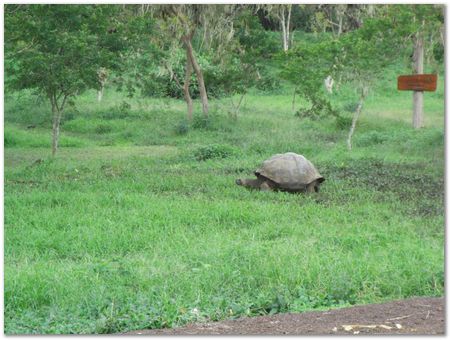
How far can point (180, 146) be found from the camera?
959 centimetres

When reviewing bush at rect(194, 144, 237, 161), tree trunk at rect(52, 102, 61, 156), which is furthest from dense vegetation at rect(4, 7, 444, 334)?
tree trunk at rect(52, 102, 61, 156)

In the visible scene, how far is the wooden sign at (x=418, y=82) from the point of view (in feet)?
28.4

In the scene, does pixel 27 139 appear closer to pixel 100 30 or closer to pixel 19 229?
pixel 100 30

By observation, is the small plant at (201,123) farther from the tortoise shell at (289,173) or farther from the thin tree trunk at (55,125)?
the tortoise shell at (289,173)

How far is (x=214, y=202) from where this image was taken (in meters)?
6.85

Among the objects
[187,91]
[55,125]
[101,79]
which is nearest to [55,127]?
[55,125]

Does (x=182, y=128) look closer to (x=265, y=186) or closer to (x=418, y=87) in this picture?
(x=265, y=186)

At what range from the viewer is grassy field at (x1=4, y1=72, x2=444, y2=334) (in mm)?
4488

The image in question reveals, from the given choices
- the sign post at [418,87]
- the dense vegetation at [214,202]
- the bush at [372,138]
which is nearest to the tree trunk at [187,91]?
the dense vegetation at [214,202]

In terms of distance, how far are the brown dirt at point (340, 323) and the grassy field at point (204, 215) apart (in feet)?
0.75

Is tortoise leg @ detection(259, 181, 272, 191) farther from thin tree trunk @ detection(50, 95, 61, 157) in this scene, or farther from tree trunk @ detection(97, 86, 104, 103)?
tree trunk @ detection(97, 86, 104, 103)

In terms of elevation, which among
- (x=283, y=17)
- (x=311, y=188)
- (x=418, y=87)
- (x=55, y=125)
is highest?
(x=283, y=17)

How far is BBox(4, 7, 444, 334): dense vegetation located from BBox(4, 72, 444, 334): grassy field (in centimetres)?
2

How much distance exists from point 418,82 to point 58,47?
12.5 feet
